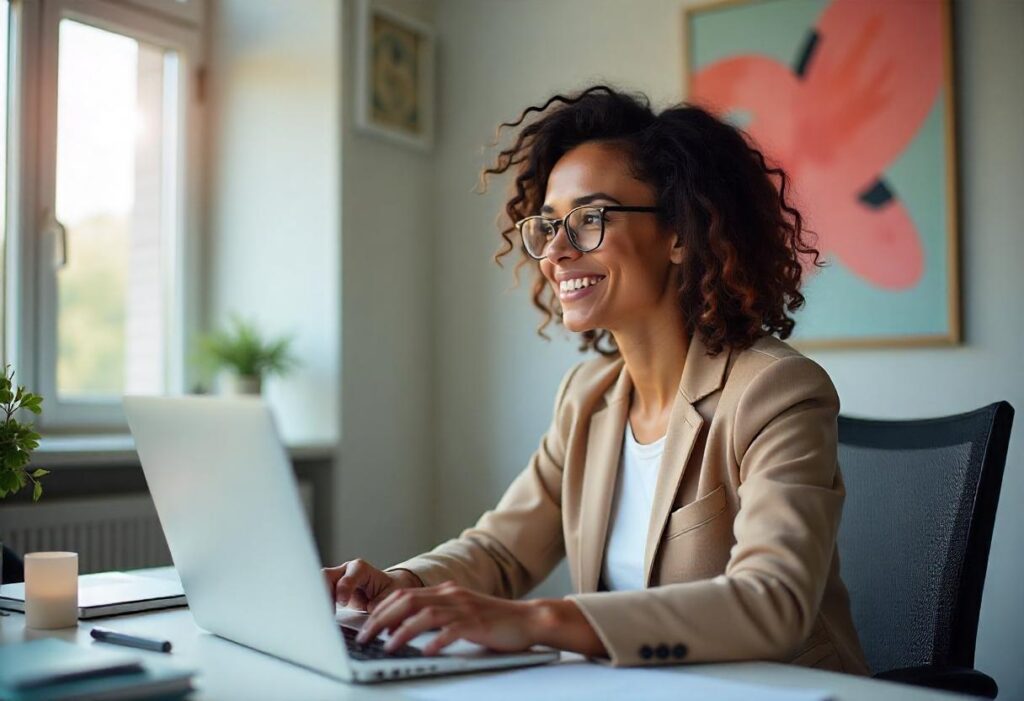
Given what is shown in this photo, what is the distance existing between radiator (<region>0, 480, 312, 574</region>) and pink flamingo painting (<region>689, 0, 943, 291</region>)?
5.57 feet

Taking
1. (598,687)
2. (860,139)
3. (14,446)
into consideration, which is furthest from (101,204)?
(598,687)

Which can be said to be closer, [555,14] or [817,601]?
[817,601]

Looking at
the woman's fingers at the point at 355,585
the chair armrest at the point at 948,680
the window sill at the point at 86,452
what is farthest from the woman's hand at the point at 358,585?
the window sill at the point at 86,452

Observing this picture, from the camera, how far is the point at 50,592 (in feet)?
3.97

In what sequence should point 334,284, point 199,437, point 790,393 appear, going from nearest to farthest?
point 199,437 → point 790,393 → point 334,284

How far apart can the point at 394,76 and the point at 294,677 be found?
243 cm

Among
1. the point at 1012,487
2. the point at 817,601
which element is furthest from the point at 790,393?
the point at 1012,487

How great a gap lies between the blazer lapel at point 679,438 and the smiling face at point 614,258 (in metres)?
0.15

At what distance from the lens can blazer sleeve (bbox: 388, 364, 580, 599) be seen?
1518 mm

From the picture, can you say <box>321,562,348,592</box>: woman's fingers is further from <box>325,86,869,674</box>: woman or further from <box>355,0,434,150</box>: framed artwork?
<box>355,0,434,150</box>: framed artwork

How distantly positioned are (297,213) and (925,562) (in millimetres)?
2083

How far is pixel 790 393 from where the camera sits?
51.0 inches

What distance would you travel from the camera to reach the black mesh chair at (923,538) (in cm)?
137

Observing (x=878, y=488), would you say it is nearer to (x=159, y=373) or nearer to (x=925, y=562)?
(x=925, y=562)
